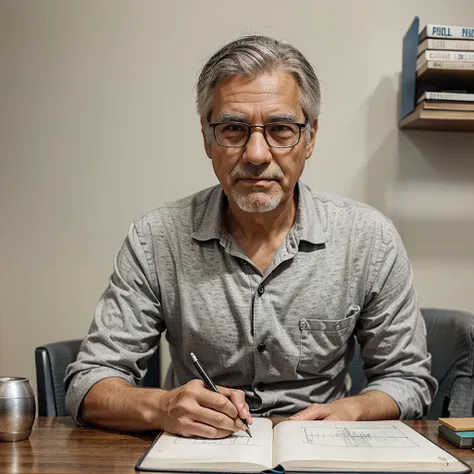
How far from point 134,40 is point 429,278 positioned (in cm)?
138

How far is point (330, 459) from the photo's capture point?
3.35 ft

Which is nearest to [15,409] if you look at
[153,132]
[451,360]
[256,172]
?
[256,172]

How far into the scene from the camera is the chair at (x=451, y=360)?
5.74ft

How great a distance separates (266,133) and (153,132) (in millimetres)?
877

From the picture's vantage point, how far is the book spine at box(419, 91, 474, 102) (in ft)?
6.89

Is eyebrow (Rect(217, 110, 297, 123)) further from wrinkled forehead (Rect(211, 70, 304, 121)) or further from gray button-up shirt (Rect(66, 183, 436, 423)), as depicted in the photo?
gray button-up shirt (Rect(66, 183, 436, 423))

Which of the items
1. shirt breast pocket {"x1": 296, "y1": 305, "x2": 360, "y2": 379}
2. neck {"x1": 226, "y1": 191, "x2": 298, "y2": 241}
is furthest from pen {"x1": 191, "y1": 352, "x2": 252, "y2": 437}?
neck {"x1": 226, "y1": 191, "x2": 298, "y2": 241}

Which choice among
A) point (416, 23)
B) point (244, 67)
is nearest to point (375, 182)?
point (416, 23)

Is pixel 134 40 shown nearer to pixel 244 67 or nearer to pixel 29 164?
pixel 29 164

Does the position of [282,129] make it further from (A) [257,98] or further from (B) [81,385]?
(B) [81,385]

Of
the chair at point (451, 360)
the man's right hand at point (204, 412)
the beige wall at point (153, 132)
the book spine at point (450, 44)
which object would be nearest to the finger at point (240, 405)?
the man's right hand at point (204, 412)

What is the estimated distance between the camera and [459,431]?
1189mm

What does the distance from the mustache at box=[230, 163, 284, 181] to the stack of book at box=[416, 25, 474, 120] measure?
0.76 metres

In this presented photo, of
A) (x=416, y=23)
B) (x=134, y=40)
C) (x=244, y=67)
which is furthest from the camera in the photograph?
(x=134, y=40)
